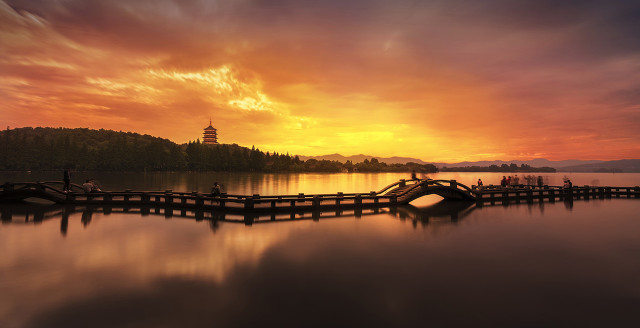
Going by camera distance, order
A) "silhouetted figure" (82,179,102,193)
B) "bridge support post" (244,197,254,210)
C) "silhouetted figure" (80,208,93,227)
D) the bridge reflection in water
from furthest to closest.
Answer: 1. "silhouetted figure" (82,179,102,193)
2. "bridge support post" (244,197,254,210)
3. the bridge reflection in water
4. "silhouetted figure" (80,208,93,227)

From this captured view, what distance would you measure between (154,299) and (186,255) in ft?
11.8

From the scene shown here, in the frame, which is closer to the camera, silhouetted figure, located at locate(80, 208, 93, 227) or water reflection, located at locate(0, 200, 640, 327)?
water reflection, located at locate(0, 200, 640, 327)

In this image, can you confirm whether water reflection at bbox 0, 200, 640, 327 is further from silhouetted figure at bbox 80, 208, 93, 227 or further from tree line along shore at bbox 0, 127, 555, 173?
tree line along shore at bbox 0, 127, 555, 173

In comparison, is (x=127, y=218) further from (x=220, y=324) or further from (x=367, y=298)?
(x=367, y=298)

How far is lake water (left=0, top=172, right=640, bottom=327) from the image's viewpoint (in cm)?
658

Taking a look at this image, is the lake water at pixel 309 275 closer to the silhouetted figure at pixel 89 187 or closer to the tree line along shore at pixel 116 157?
the silhouetted figure at pixel 89 187

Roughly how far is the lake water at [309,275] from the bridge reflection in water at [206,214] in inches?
23.9

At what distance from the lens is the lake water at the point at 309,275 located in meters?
6.58

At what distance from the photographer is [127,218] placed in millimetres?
17312

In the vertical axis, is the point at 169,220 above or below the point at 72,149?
below

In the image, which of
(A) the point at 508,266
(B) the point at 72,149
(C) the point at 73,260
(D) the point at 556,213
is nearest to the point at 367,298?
(A) the point at 508,266

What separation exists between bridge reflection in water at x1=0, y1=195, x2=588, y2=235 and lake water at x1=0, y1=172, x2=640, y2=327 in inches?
23.9

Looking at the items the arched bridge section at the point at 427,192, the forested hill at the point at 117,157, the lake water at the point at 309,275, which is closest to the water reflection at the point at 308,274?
the lake water at the point at 309,275

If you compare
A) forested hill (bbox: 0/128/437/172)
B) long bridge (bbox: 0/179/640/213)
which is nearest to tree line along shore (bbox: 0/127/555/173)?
forested hill (bbox: 0/128/437/172)
